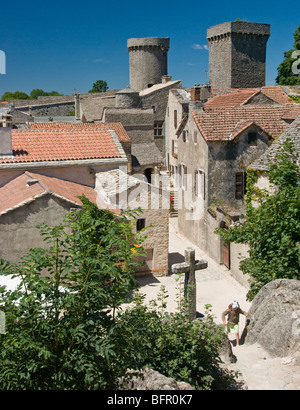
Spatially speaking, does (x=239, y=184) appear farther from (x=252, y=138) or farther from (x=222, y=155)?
(x=252, y=138)

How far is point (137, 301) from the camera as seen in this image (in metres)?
8.20

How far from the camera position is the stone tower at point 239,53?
54.8 metres

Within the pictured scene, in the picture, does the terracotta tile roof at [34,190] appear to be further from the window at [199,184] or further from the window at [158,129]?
the window at [158,129]

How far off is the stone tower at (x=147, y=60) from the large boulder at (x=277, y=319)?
6327cm

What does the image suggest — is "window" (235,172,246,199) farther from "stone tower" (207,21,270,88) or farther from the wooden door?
"stone tower" (207,21,270,88)

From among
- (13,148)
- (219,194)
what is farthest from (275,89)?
(13,148)

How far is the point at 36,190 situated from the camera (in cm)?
1822

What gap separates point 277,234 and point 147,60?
63051mm

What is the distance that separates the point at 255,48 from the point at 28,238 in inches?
1893

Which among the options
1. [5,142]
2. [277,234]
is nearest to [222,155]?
[277,234]

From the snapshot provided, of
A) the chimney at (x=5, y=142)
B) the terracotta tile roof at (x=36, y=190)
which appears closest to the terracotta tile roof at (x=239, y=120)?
the terracotta tile roof at (x=36, y=190)

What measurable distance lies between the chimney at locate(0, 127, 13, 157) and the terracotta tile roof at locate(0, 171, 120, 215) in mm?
1369

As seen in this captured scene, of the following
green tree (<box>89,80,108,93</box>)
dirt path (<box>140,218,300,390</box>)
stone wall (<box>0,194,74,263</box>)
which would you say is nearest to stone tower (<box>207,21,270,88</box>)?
dirt path (<box>140,218,300,390</box>)
